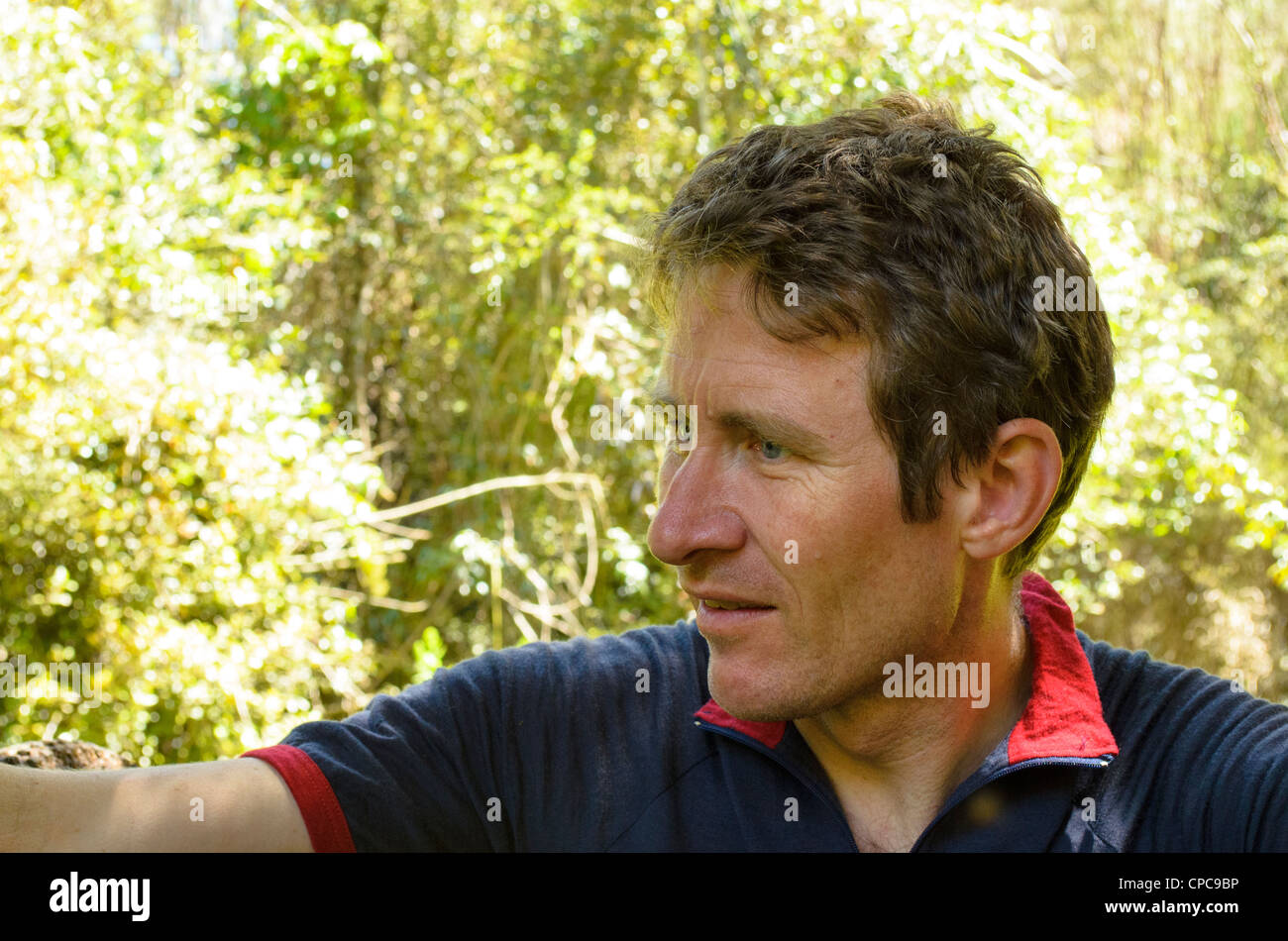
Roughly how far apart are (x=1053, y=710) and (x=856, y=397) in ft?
1.56

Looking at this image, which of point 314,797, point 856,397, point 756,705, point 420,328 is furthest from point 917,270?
point 420,328

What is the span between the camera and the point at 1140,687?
1654 millimetres

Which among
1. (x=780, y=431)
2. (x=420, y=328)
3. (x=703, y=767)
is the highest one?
(x=420, y=328)

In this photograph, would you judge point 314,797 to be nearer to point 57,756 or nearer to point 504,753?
point 504,753

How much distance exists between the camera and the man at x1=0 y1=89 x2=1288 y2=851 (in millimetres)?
1494

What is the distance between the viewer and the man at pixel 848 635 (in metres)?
1.49

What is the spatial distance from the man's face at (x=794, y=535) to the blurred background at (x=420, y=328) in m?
2.69

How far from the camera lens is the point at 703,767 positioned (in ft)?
5.36

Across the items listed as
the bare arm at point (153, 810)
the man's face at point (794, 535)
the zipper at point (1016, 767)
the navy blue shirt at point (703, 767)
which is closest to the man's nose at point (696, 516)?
the man's face at point (794, 535)

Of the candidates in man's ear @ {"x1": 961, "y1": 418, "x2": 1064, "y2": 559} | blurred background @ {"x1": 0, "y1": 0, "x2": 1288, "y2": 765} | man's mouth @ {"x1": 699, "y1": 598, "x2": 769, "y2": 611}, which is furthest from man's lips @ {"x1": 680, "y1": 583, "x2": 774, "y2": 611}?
blurred background @ {"x1": 0, "y1": 0, "x2": 1288, "y2": 765}

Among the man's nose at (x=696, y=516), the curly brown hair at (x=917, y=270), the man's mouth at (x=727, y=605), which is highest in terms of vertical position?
the curly brown hair at (x=917, y=270)

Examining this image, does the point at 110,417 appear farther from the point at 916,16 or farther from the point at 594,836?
the point at 916,16

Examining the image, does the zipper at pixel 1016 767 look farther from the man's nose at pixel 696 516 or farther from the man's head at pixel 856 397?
the man's nose at pixel 696 516
